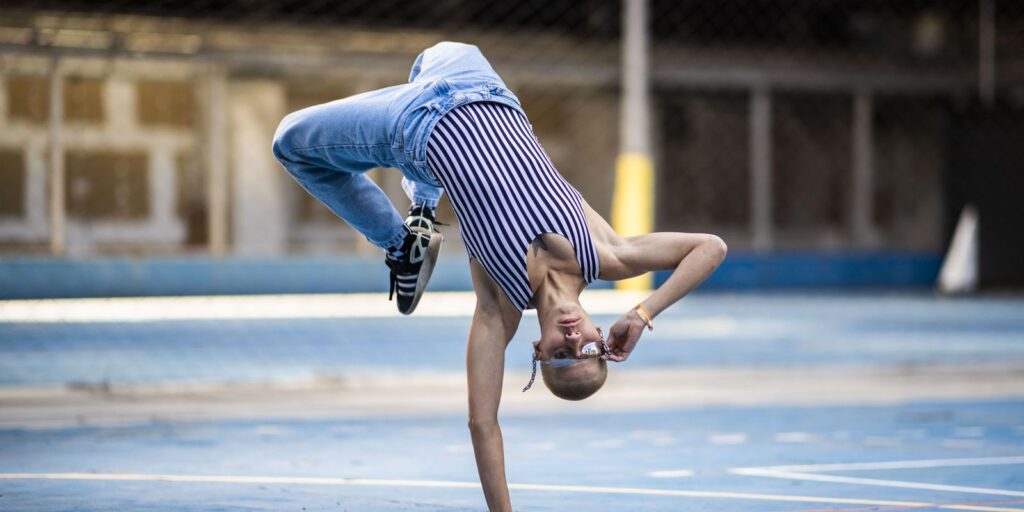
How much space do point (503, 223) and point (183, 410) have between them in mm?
4828

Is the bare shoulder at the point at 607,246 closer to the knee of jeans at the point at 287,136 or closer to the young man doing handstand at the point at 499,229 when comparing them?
the young man doing handstand at the point at 499,229

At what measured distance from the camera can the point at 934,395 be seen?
32.7 ft

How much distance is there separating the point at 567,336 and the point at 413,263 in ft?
4.65

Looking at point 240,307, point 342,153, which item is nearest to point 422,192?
point 342,153

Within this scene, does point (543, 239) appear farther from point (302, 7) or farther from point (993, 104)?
point (993, 104)

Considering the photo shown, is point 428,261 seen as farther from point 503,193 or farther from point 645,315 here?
point 645,315

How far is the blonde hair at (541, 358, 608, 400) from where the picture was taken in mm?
4293

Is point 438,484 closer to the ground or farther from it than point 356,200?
closer to the ground

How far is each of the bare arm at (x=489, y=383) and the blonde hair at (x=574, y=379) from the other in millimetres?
329

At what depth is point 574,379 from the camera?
4.30 meters

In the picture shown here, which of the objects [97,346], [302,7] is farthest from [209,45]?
[97,346]

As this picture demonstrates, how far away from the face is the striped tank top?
23 centimetres

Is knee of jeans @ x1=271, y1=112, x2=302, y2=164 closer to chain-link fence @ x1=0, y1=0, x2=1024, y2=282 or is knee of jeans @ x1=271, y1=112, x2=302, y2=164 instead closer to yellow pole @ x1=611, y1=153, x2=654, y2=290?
yellow pole @ x1=611, y1=153, x2=654, y2=290

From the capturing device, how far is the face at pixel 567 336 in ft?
14.1
